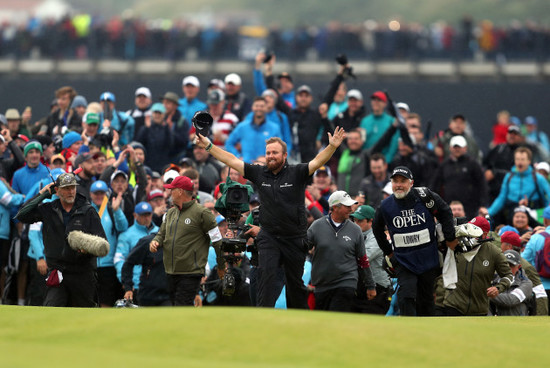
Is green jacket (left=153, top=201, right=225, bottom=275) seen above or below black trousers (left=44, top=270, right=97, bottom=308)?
above

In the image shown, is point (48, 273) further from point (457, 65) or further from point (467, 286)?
point (457, 65)

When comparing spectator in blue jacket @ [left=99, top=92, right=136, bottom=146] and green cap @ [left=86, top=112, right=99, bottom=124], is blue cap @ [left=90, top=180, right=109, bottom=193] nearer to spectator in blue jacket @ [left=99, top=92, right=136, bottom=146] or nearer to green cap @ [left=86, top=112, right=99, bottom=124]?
green cap @ [left=86, top=112, right=99, bottom=124]

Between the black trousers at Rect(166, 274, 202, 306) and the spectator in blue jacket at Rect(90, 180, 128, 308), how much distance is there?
211cm

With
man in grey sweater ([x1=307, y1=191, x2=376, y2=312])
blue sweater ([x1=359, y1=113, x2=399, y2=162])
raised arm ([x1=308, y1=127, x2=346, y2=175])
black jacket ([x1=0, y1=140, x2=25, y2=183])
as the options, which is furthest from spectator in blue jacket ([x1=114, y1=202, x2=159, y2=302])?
blue sweater ([x1=359, y1=113, x2=399, y2=162])

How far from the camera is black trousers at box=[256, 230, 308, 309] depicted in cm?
1165

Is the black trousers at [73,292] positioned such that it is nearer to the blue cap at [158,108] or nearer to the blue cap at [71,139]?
the blue cap at [71,139]

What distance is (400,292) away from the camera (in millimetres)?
12148

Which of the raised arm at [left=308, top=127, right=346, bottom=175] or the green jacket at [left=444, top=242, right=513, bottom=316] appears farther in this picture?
the green jacket at [left=444, top=242, right=513, bottom=316]

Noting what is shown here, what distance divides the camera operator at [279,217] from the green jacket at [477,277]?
6.49ft

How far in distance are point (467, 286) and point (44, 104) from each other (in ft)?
70.0

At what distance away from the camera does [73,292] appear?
12.9 metres

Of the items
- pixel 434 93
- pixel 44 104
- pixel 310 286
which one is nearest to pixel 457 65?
pixel 434 93

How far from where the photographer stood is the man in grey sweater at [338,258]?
12.4 m

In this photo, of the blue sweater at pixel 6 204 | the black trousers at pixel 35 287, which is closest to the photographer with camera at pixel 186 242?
the black trousers at pixel 35 287
